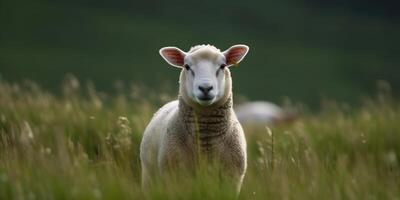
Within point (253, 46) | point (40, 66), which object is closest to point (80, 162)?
point (40, 66)

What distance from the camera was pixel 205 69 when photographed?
18.2ft

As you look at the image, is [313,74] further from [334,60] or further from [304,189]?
[304,189]

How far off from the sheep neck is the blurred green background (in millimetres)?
28244

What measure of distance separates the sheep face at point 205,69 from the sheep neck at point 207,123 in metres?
0.11

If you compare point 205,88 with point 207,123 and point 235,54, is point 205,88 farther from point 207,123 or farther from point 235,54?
point 235,54

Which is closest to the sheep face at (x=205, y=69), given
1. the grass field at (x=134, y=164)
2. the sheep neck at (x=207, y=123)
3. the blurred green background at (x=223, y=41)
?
the sheep neck at (x=207, y=123)

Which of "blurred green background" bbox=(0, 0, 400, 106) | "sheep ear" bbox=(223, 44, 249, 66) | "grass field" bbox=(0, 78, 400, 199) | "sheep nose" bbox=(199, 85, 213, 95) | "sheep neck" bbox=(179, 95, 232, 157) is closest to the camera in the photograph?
"grass field" bbox=(0, 78, 400, 199)

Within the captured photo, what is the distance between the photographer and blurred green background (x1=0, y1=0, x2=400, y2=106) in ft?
127

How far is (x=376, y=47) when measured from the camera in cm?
5062

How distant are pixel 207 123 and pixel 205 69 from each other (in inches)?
16.3

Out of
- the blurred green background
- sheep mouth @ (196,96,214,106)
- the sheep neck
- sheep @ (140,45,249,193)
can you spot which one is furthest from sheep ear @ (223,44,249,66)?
the blurred green background

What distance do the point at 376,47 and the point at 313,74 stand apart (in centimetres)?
922

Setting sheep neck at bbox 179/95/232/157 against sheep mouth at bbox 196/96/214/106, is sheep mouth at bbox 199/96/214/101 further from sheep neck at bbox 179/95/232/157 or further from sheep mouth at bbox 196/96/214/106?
sheep neck at bbox 179/95/232/157

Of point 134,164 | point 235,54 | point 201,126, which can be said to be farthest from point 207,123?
point 134,164
